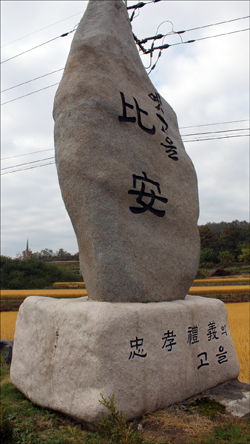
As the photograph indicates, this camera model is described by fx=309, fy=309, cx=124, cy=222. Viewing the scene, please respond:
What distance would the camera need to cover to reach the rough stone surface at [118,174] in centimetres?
301

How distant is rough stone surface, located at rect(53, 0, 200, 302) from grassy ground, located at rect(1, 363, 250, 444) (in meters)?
1.03

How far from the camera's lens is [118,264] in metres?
2.98

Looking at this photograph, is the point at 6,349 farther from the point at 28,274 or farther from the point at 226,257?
the point at 226,257

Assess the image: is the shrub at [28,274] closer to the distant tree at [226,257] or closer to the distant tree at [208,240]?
the distant tree at [226,257]

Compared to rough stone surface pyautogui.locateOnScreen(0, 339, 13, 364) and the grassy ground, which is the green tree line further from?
the grassy ground

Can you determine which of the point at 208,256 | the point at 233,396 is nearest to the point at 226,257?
the point at 208,256

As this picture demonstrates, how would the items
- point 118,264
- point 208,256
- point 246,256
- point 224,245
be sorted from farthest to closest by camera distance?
point 224,245, point 208,256, point 246,256, point 118,264

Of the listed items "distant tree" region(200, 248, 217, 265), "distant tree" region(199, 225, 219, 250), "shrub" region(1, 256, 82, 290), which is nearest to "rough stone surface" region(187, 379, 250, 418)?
"shrub" region(1, 256, 82, 290)

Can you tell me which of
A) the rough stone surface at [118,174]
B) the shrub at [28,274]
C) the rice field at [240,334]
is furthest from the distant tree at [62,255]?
the rough stone surface at [118,174]

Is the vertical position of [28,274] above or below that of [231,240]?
below

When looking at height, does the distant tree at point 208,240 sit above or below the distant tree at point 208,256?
above

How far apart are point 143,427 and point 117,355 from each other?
58 cm

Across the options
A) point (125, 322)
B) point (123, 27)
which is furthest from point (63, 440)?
point (123, 27)

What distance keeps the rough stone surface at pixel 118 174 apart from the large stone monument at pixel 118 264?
0.04 feet
